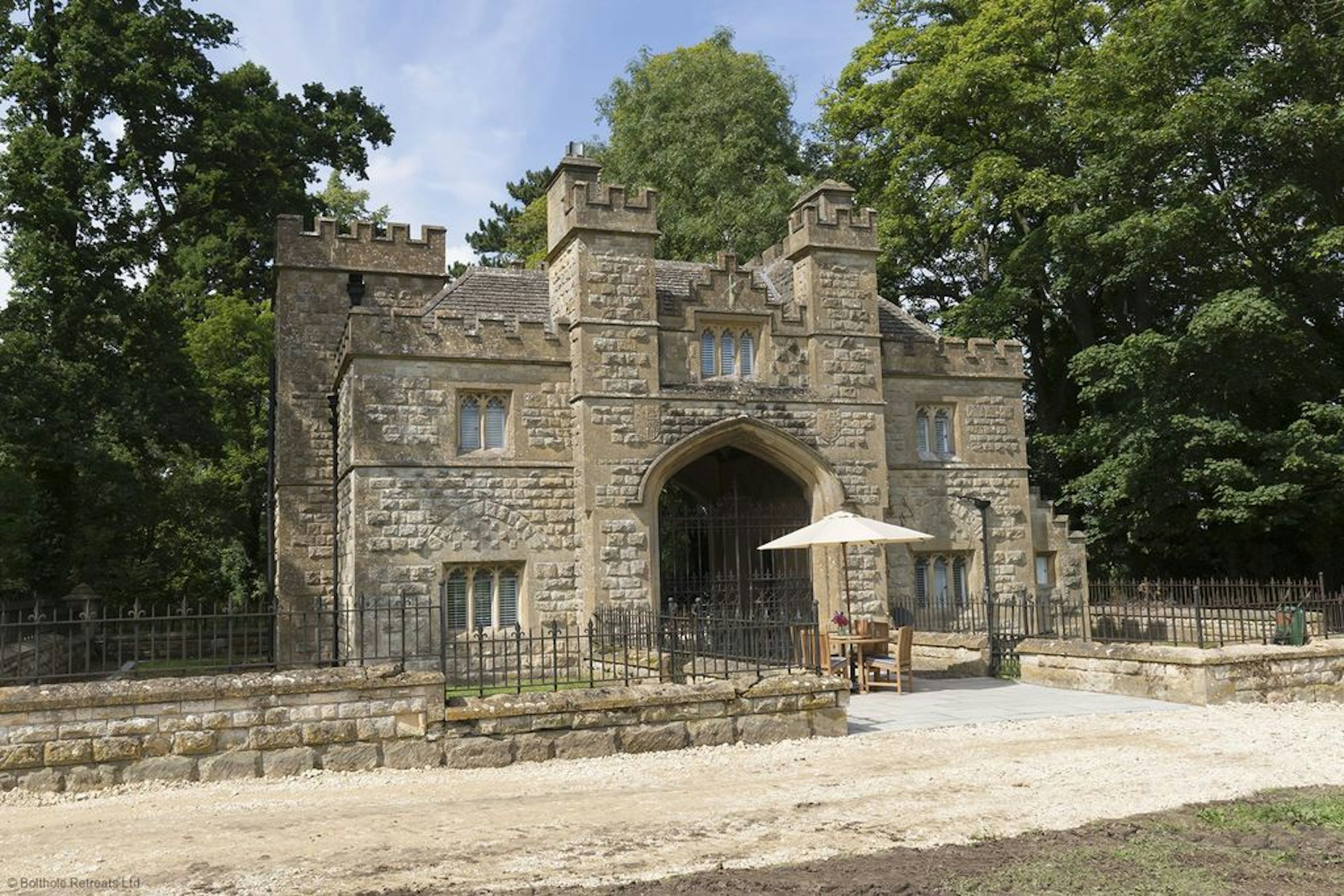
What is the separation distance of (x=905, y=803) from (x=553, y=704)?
3541 mm

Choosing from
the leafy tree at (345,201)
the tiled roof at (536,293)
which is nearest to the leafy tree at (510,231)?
the leafy tree at (345,201)

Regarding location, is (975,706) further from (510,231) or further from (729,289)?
(510,231)

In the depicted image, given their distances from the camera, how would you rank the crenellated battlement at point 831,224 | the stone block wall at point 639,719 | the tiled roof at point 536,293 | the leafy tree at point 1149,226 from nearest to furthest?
the stone block wall at point 639,719 → the crenellated battlement at point 831,224 → the tiled roof at point 536,293 → the leafy tree at point 1149,226

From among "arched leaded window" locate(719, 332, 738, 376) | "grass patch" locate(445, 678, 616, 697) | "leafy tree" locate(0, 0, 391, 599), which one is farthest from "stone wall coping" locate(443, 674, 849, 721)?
"leafy tree" locate(0, 0, 391, 599)

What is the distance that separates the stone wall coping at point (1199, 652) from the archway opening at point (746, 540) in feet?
16.7

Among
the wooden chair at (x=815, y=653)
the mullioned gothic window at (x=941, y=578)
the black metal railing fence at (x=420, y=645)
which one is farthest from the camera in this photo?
the mullioned gothic window at (x=941, y=578)

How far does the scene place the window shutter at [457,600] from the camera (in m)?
18.1

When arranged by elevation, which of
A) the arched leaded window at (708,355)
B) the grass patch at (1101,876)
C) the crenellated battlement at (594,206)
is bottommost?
the grass patch at (1101,876)

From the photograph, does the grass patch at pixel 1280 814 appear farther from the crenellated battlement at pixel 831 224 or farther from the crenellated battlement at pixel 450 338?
the crenellated battlement at pixel 831 224

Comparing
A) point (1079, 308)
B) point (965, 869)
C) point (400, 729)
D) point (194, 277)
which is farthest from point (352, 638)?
point (1079, 308)

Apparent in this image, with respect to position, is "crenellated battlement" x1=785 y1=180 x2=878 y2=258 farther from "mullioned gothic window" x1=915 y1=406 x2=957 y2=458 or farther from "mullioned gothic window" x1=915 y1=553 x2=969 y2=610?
"mullioned gothic window" x1=915 y1=553 x2=969 y2=610

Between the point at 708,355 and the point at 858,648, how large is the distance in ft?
21.5

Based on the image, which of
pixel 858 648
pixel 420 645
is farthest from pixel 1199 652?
pixel 420 645

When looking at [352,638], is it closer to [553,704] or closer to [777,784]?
[553,704]
